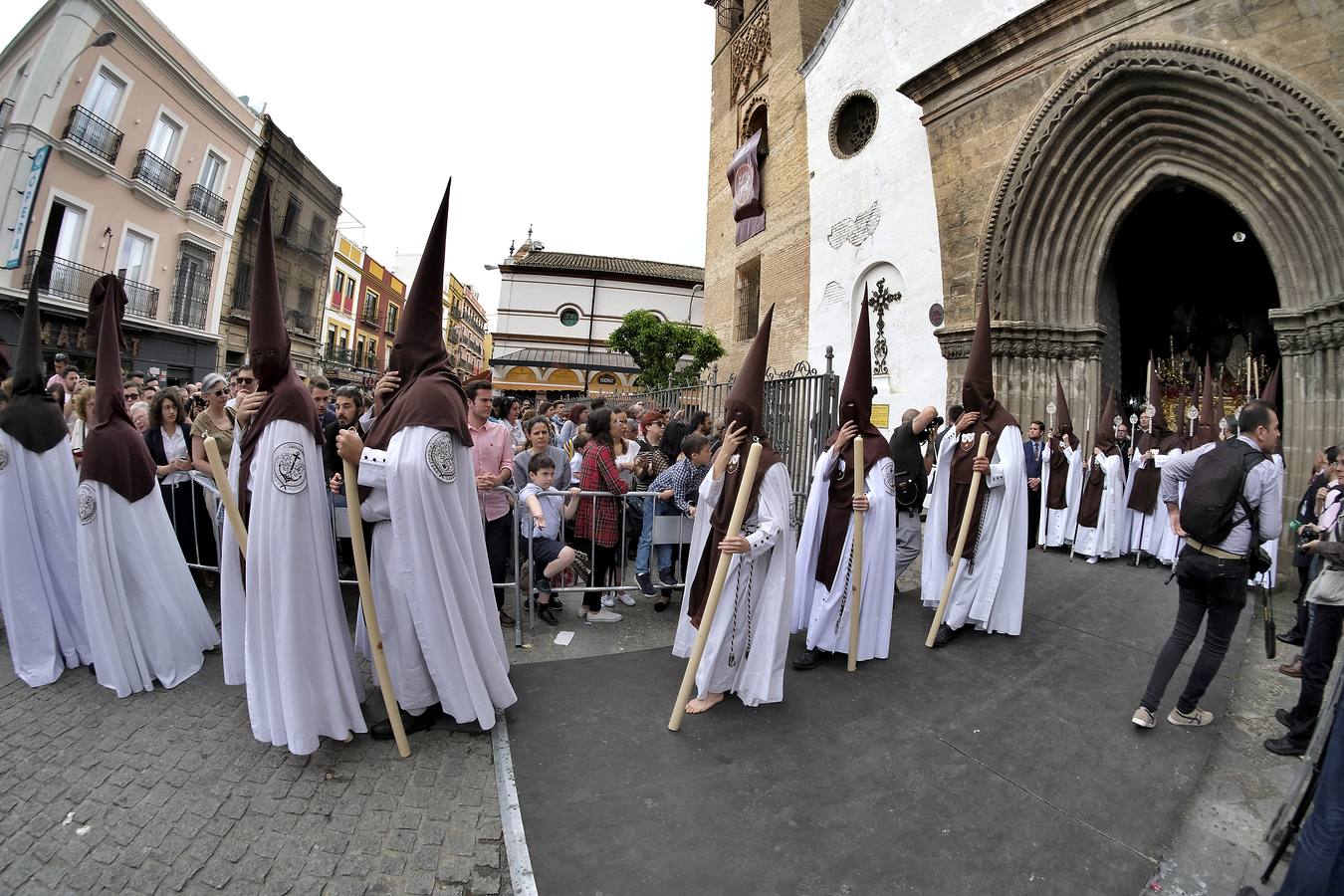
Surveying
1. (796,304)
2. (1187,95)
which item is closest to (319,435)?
(1187,95)

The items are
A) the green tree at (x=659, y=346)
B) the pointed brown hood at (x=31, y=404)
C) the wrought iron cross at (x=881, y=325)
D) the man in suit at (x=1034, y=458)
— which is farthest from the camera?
the green tree at (x=659, y=346)

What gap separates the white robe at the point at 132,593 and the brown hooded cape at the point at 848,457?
4.35 metres

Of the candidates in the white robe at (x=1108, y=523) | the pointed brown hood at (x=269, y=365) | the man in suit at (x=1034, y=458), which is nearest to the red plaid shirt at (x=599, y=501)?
the pointed brown hood at (x=269, y=365)

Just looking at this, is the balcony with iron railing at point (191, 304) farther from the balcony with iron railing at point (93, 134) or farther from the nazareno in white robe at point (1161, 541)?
the nazareno in white robe at point (1161, 541)

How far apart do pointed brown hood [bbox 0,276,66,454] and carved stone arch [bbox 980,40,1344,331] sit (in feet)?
34.4

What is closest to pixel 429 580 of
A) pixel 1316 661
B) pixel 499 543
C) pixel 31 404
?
pixel 499 543

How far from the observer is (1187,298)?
11.0 metres

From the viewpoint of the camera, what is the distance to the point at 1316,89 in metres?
6.01

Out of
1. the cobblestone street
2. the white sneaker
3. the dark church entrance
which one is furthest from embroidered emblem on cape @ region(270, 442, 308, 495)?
the dark church entrance

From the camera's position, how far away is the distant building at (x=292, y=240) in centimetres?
1984

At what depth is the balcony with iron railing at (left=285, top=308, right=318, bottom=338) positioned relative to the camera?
22.8 metres

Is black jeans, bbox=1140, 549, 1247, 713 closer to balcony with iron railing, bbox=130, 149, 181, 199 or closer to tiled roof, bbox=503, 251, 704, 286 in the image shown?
balcony with iron railing, bbox=130, 149, 181, 199

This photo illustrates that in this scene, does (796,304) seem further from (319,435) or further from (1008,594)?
(319,435)

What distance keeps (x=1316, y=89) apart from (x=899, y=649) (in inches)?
290
